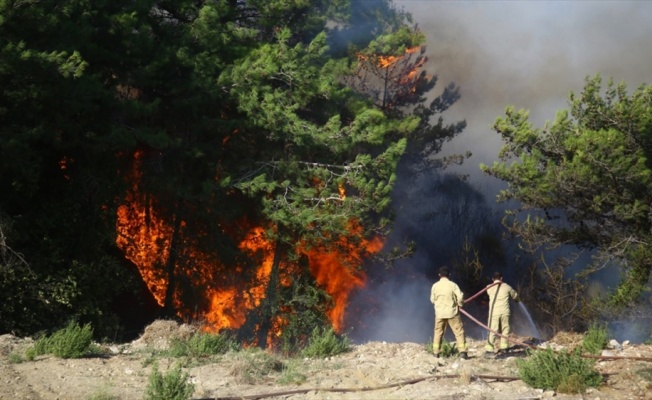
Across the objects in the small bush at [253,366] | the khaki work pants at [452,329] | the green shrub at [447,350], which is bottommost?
the small bush at [253,366]

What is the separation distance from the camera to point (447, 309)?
13016 millimetres

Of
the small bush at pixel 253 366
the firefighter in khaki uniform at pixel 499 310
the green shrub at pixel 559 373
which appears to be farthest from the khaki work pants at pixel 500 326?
the small bush at pixel 253 366

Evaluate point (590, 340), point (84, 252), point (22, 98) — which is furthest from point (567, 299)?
point (22, 98)

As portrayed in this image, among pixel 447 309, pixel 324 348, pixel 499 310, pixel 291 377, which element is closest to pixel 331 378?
pixel 291 377

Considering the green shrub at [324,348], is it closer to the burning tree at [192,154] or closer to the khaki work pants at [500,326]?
the khaki work pants at [500,326]

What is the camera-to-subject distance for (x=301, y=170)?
20.5 m

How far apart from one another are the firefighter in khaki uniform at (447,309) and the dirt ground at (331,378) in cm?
28

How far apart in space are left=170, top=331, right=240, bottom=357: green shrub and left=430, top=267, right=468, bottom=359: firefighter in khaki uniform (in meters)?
3.85

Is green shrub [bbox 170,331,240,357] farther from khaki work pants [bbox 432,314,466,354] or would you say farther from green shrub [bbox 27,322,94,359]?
khaki work pants [bbox 432,314,466,354]

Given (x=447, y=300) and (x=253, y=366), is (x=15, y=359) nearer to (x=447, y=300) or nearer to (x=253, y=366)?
(x=253, y=366)

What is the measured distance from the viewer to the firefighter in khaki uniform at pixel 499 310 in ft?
44.8

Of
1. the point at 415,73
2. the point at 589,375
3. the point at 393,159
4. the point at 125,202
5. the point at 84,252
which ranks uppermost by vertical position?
the point at 415,73

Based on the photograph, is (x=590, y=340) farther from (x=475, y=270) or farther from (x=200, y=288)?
(x=475, y=270)

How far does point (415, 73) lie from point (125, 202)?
15.7m
